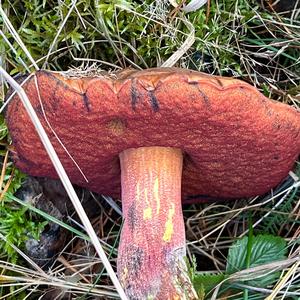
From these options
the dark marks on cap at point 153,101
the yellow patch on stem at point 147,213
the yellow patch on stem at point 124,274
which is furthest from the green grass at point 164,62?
the dark marks on cap at point 153,101

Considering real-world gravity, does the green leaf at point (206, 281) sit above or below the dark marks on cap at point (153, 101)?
below

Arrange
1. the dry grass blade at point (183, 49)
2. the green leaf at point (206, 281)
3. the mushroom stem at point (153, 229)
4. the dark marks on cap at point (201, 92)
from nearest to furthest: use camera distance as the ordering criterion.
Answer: the dark marks on cap at point (201, 92), the mushroom stem at point (153, 229), the green leaf at point (206, 281), the dry grass blade at point (183, 49)

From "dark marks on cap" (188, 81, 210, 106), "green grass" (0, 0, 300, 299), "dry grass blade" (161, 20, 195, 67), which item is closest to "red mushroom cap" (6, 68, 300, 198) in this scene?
"dark marks on cap" (188, 81, 210, 106)

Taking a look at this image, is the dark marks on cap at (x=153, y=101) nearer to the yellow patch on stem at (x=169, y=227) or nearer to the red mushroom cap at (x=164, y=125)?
the red mushroom cap at (x=164, y=125)

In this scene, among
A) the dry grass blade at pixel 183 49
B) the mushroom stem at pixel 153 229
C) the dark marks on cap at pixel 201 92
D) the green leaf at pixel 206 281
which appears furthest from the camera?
the dry grass blade at pixel 183 49

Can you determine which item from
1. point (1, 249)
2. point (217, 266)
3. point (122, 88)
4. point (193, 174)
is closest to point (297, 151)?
point (193, 174)

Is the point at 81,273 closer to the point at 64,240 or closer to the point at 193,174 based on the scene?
the point at 64,240
